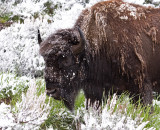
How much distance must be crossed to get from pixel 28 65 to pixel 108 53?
343 centimetres

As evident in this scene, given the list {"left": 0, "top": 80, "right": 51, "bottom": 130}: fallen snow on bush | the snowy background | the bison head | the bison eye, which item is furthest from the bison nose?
the bison eye

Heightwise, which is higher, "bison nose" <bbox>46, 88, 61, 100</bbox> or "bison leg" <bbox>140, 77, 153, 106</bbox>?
"bison nose" <bbox>46, 88, 61, 100</bbox>

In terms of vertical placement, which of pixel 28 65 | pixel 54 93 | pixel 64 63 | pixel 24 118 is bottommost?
pixel 28 65

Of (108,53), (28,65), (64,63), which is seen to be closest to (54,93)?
(64,63)

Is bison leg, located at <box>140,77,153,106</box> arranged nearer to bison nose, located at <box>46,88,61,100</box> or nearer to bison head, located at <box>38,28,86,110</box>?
bison head, located at <box>38,28,86,110</box>

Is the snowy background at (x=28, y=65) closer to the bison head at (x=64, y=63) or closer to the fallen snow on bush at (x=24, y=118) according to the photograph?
the fallen snow on bush at (x=24, y=118)

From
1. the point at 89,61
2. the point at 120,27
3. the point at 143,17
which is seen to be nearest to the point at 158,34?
the point at 143,17

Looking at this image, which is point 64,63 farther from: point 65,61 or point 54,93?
point 54,93

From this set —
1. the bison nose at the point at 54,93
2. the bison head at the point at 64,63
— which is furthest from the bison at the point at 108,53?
the bison nose at the point at 54,93

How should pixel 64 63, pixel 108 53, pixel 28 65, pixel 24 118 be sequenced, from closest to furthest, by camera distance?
pixel 24 118
pixel 64 63
pixel 108 53
pixel 28 65

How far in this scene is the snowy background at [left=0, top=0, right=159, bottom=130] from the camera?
2.99 meters

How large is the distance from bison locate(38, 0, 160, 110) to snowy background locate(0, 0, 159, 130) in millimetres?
563

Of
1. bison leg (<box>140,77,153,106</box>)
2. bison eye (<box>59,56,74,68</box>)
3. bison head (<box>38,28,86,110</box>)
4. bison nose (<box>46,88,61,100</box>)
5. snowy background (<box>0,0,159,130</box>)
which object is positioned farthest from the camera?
bison leg (<box>140,77,153,106</box>)

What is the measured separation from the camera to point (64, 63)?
372 centimetres
